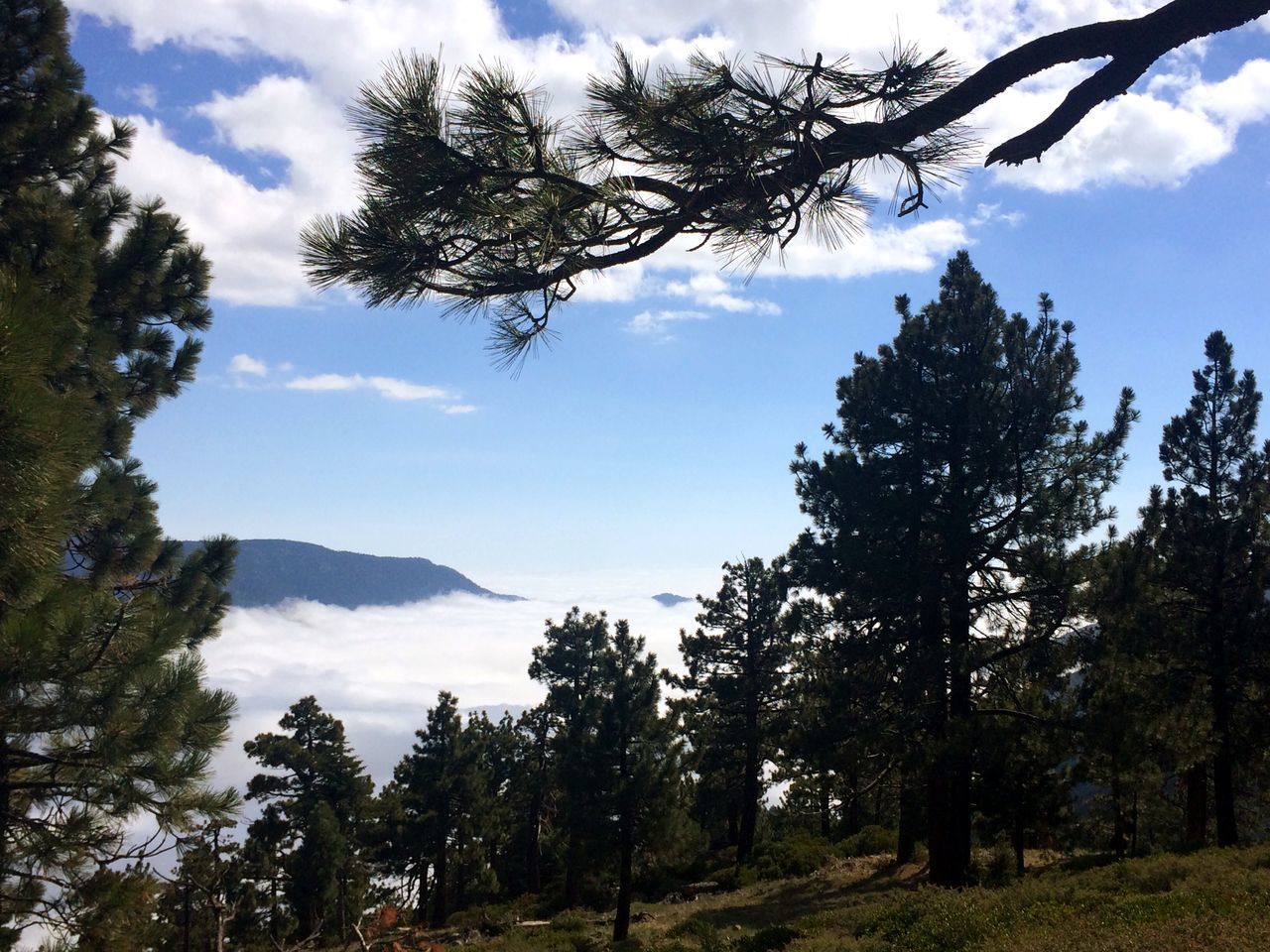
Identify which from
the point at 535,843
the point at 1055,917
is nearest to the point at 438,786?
the point at 535,843

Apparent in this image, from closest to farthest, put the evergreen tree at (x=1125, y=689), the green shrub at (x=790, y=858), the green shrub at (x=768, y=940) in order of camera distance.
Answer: the green shrub at (x=768, y=940) → the evergreen tree at (x=1125, y=689) → the green shrub at (x=790, y=858)

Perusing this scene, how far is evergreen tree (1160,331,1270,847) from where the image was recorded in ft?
63.7

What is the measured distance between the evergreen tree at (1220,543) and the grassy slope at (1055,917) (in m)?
4.83

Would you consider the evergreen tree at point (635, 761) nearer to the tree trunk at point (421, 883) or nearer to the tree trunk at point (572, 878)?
the tree trunk at point (572, 878)

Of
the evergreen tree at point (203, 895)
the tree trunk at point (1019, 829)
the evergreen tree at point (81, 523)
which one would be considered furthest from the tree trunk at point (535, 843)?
the evergreen tree at point (81, 523)

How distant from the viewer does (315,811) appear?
31719mm

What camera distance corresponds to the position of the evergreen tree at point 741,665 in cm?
3117

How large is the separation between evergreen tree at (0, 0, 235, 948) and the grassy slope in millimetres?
8272

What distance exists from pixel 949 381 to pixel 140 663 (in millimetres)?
14540

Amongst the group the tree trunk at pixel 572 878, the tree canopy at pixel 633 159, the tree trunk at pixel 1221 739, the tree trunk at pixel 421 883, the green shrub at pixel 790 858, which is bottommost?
the tree trunk at pixel 421 883

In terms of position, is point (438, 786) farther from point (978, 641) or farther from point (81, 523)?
point (81, 523)

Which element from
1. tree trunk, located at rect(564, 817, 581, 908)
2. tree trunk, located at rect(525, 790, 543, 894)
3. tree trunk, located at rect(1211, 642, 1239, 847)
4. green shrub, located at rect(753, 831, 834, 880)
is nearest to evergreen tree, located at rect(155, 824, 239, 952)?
tree trunk, located at rect(564, 817, 581, 908)

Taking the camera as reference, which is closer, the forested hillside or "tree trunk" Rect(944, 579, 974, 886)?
the forested hillside

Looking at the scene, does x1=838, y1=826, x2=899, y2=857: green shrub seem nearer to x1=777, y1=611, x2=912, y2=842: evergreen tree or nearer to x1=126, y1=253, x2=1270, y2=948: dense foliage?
x1=126, y1=253, x2=1270, y2=948: dense foliage
